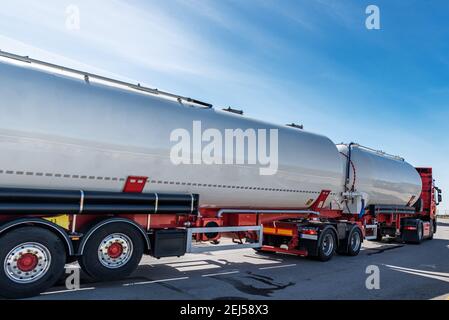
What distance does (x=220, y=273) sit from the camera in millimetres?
8719

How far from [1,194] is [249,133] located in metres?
5.40

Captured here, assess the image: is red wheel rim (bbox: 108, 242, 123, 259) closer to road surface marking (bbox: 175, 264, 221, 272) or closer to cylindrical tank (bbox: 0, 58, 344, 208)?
cylindrical tank (bbox: 0, 58, 344, 208)

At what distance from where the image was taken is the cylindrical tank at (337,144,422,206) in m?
13.7

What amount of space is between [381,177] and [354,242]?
3.41m

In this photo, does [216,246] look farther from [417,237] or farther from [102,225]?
[417,237]

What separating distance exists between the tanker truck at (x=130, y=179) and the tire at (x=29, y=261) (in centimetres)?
2

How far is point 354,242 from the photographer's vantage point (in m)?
12.8

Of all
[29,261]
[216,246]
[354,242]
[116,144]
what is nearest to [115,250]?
[29,261]

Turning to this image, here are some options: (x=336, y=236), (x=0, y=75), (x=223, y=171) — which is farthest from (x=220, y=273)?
(x=0, y=75)

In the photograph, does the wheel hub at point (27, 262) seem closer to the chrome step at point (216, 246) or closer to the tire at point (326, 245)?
the chrome step at point (216, 246)

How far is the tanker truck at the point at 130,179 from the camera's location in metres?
6.07

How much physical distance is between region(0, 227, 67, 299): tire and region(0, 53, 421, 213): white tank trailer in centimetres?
79

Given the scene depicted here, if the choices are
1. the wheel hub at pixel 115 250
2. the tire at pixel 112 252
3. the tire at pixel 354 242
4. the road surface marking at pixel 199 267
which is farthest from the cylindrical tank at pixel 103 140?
the tire at pixel 354 242
